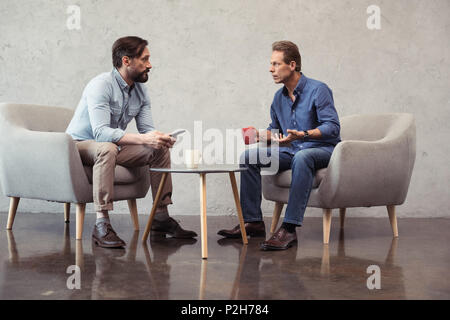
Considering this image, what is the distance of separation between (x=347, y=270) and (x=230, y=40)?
8.01 feet

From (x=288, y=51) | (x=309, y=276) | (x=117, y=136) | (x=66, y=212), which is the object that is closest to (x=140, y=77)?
(x=117, y=136)

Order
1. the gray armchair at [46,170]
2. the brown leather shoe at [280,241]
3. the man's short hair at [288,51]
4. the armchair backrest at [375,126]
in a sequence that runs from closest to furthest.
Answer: the brown leather shoe at [280,241] → the gray armchair at [46,170] → the man's short hair at [288,51] → the armchair backrest at [375,126]

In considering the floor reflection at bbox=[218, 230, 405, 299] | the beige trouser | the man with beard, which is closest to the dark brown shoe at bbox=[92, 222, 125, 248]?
the man with beard

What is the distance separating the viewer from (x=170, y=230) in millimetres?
3014

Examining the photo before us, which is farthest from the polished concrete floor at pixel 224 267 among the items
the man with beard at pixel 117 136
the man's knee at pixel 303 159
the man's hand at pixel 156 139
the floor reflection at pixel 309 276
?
the man's hand at pixel 156 139

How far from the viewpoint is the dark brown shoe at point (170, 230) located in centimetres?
A: 297

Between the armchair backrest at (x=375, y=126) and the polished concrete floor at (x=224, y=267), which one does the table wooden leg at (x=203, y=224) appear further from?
the armchair backrest at (x=375, y=126)

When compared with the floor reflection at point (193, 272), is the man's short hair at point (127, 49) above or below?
above

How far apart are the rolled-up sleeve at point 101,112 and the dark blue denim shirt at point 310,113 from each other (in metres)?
0.99

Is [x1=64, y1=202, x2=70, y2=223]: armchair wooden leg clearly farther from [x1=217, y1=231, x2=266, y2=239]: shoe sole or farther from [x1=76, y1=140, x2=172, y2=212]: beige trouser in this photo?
[x1=217, y1=231, x2=266, y2=239]: shoe sole

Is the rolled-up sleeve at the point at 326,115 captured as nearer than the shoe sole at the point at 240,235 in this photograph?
Yes

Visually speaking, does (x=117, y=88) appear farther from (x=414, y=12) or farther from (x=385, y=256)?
(x=414, y=12)

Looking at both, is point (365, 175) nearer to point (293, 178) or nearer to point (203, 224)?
point (293, 178)

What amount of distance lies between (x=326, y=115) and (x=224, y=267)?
1154 millimetres
